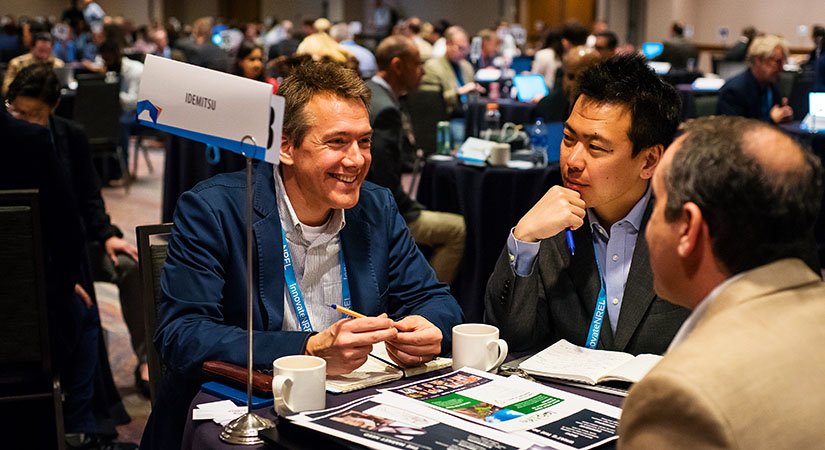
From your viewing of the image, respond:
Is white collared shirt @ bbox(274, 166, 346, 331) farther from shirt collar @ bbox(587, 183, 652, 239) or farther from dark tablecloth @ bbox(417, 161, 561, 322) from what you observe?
dark tablecloth @ bbox(417, 161, 561, 322)

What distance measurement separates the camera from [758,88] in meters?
6.97

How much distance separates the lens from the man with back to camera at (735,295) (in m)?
0.94

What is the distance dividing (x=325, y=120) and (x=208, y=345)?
22.3 inches

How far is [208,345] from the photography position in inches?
67.7

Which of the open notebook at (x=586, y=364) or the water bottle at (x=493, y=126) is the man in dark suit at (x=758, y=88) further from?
the open notebook at (x=586, y=364)

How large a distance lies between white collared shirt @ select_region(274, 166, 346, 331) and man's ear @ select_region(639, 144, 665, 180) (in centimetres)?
74

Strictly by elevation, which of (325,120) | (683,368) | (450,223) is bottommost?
(450,223)

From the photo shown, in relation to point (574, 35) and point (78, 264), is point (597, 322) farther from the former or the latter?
Answer: point (574, 35)

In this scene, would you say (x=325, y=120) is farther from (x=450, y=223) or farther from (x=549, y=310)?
(x=450, y=223)

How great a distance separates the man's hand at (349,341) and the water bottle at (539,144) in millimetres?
3410

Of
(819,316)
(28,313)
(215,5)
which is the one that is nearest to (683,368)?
(819,316)

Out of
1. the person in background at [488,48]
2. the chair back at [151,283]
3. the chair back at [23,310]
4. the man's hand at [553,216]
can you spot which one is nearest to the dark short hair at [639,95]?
the man's hand at [553,216]

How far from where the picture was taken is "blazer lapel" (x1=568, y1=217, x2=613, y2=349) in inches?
77.2

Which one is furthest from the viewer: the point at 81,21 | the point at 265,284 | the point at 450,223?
the point at 81,21
